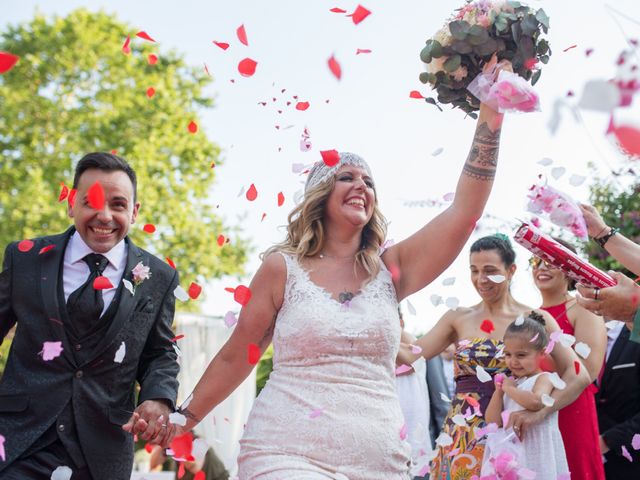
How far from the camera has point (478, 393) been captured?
5316 millimetres

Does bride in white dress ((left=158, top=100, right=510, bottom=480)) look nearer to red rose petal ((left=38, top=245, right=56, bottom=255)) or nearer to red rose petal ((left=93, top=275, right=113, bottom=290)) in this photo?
red rose petal ((left=93, top=275, right=113, bottom=290))

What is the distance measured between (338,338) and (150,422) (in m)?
1.00

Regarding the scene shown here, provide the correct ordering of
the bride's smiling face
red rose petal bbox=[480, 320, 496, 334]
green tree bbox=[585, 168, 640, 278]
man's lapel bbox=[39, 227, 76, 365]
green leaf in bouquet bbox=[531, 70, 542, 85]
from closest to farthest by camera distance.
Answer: green leaf in bouquet bbox=[531, 70, 542, 85], man's lapel bbox=[39, 227, 76, 365], the bride's smiling face, red rose petal bbox=[480, 320, 496, 334], green tree bbox=[585, 168, 640, 278]

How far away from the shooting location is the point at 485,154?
3.41 metres

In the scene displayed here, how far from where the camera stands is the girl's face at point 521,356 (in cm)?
507

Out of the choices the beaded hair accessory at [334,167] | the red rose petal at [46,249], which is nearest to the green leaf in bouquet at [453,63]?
the beaded hair accessory at [334,167]

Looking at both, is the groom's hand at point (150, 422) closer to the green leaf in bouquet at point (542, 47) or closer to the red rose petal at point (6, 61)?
the red rose petal at point (6, 61)

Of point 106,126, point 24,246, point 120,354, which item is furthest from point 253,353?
point 106,126

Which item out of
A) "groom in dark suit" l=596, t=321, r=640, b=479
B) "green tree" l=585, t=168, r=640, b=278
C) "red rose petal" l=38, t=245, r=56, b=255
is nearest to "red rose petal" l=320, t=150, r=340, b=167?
"red rose petal" l=38, t=245, r=56, b=255

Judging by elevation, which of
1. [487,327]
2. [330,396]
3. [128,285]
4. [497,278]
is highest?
[128,285]

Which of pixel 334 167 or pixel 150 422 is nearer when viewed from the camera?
pixel 150 422

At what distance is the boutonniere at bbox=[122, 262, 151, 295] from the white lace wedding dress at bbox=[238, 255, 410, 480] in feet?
2.67

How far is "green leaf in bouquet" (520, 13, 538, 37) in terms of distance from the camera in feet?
11.2

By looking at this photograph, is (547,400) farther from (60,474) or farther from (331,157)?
(60,474)
